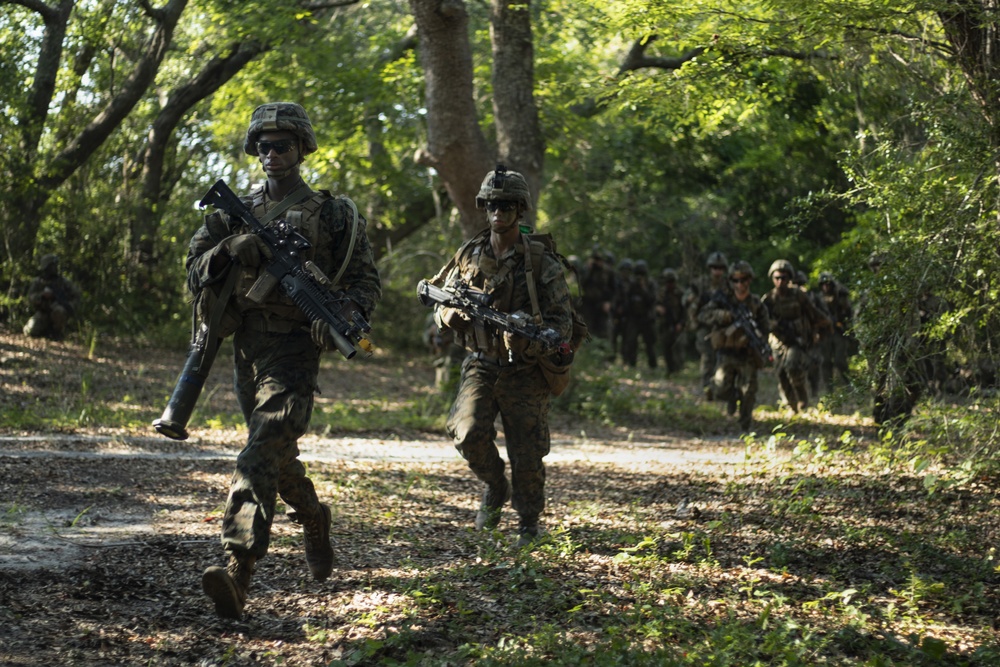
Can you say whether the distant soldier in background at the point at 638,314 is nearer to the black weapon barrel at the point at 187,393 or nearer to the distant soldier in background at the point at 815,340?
the distant soldier in background at the point at 815,340

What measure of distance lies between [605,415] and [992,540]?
8032mm

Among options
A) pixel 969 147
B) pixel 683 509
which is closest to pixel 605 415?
pixel 683 509

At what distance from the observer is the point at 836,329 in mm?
17812

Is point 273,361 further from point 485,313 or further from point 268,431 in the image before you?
point 485,313

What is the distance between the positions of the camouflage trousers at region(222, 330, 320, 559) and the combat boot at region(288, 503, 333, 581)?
47mm

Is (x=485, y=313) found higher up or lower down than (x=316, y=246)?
lower down

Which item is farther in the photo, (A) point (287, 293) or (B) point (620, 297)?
(B) point (620, 297)

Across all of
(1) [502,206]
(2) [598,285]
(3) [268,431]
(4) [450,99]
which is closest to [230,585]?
(3) [268,431]

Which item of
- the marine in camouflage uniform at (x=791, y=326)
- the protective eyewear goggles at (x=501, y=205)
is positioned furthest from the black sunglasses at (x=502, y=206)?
the marine in camouflage uniform at (x=791, y=326)

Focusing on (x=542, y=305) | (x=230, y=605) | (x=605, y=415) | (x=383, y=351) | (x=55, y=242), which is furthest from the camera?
(x=383, y=351)

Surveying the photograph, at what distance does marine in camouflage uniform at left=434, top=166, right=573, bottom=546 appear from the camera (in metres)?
6.66

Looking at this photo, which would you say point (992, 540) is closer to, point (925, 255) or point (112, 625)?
point (925, 255)

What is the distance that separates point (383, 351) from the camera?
76.5 ft

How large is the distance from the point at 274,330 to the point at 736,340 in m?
8.48
